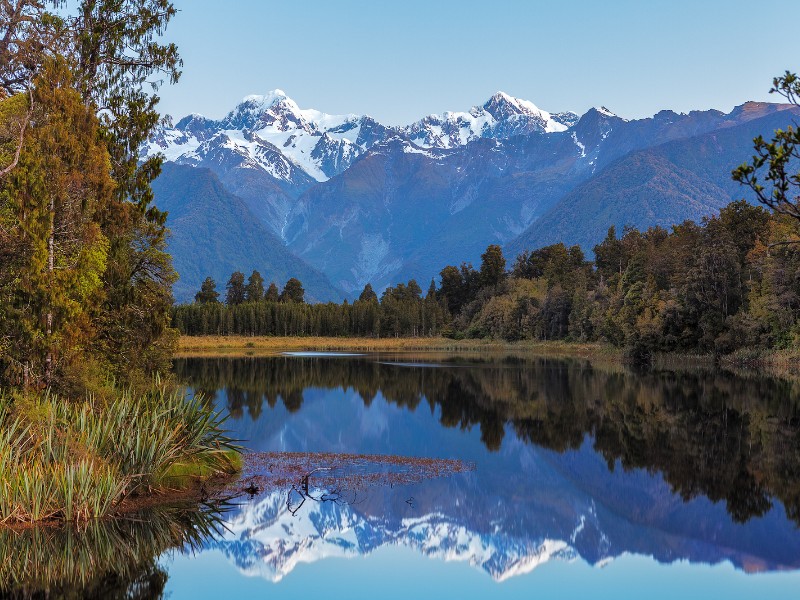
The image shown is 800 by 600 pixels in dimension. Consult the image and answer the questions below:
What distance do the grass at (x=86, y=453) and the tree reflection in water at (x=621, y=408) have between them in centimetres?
1413

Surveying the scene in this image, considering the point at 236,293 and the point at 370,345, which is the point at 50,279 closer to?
the point at 370,345

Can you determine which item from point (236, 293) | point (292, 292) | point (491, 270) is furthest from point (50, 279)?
point (292, 292)

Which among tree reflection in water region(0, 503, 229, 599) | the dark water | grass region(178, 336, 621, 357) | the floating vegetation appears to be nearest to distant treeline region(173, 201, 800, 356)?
grass region(178, 336, 621, 357)

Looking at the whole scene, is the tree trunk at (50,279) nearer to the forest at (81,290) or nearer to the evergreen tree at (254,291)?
the forest at (81,290)

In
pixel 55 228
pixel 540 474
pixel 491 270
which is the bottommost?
pixel 540 474

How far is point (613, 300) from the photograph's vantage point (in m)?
103

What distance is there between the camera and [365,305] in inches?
6442

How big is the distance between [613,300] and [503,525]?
A: 8614cm

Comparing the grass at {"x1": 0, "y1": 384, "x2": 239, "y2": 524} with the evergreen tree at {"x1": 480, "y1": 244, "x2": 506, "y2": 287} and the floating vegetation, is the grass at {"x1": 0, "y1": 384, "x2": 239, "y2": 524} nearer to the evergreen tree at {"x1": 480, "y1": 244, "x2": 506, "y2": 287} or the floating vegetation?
the floating vegetation

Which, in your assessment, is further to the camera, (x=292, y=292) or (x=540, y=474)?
(x=292, y=292)

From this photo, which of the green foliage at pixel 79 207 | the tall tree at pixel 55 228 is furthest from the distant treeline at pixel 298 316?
the tall tree at pixel 55 228

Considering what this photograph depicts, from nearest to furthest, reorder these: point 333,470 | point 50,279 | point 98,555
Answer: point 98,555 < point 50,279 < point 333,470

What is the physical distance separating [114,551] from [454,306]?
547 ft

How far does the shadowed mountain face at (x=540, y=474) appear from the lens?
60.1 feet
